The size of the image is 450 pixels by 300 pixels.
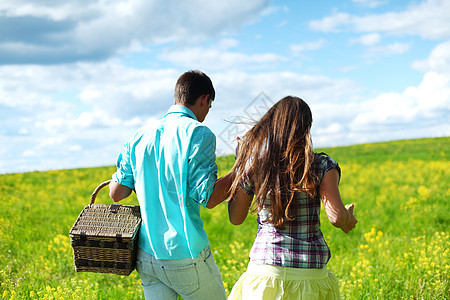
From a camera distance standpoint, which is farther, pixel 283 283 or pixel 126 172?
pixel 126 172

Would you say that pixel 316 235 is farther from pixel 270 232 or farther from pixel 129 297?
pixel 129 297

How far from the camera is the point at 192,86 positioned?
10.1 ft

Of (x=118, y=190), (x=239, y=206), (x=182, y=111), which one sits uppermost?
(x=182, y=111)

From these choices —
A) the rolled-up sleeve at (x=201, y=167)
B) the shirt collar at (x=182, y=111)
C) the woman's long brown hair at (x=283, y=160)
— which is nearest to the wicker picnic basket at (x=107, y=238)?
the rolled-up sleeve at (x=201, y=167)

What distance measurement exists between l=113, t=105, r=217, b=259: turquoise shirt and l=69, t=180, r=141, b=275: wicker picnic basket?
13 cm

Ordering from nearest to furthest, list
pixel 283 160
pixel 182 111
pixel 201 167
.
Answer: pixel 283 160
pixel 201 167
pixel 182 111

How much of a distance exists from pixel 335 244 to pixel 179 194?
5.95 meters

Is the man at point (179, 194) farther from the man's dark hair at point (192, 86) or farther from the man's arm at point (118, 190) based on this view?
the man's arm at point (118, 190)

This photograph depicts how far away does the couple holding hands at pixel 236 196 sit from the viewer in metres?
2.59

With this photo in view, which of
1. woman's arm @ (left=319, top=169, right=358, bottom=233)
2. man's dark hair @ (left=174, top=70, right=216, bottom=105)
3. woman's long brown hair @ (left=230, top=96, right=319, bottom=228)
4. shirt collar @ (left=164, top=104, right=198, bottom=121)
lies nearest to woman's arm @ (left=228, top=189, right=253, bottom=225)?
woman's long brown hair @ (left=230, top=96, right=319, bottom=228)

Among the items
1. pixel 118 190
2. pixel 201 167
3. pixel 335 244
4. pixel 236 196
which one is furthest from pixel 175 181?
pixel 335 244

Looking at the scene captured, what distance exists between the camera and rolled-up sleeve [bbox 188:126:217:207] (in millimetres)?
2812

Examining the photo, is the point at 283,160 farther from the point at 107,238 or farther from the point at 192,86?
the point at 107,238

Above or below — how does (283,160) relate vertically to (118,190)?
above
